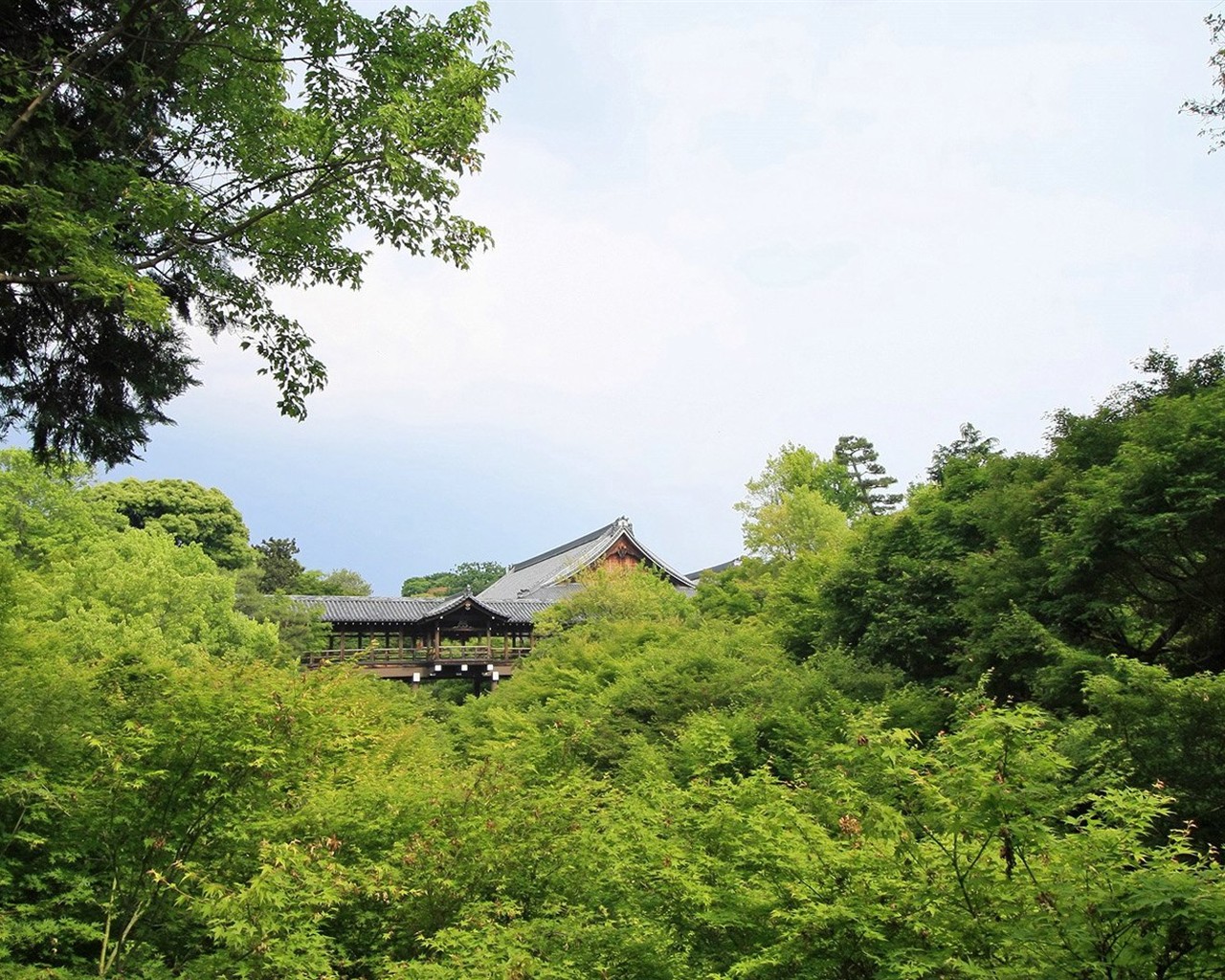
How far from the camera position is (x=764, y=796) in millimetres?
5168

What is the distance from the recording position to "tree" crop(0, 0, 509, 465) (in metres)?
4.42

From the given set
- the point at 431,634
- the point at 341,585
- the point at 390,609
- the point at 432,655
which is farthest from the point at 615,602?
the point at 341,585

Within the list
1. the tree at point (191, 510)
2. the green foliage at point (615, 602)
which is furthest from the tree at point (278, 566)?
the green foliage at point (615, 602)

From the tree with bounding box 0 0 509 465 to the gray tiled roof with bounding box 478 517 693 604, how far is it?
21965 millimetres

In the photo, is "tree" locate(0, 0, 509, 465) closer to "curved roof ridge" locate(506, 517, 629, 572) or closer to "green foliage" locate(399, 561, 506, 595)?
"curved roof ridge" locate(506, 517, 629, 572)

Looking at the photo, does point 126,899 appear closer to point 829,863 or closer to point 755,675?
point 829,863

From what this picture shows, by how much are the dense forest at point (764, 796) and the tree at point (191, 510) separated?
71.5 feet

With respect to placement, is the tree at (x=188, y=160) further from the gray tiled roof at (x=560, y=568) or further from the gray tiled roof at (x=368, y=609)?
the gray tiled roof at (x=560, y=568)

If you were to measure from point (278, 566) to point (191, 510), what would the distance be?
4.13 metres

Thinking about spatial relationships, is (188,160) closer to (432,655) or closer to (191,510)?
(432,655)

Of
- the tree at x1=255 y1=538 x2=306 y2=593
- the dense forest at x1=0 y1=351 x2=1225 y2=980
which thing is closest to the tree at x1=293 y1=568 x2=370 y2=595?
the tree at x1=255 y1=538 x2=306 y2=593

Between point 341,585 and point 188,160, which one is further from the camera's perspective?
point 341,585

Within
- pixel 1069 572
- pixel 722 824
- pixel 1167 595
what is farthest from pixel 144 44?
pixel 1167 595

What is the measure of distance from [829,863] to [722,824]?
3.78ft
